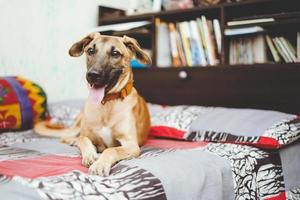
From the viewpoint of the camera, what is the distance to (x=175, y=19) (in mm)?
2748

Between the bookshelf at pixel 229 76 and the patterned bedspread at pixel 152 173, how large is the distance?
1.60 ft

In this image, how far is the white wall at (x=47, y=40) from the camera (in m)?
2.38

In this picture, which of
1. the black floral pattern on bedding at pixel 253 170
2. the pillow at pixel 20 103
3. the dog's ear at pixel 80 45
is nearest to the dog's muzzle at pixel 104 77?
the dog's ear at pixel 80 45

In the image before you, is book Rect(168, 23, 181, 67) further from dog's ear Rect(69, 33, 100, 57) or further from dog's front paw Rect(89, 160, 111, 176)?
dog's front paw Rect(89, 160, 111, 176)

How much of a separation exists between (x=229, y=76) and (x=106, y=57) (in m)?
0.97

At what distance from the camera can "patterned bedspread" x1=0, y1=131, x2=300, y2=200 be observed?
1.12m

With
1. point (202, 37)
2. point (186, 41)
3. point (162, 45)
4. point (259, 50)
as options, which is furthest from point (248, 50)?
point (162, 45)

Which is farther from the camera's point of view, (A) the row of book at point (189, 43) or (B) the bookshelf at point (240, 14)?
(A) the row of book at point (189, 43)

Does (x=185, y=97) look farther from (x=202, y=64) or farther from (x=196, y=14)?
(x=196, y=14)

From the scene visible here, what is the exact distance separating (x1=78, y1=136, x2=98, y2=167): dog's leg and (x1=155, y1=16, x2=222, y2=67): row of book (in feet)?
3.73

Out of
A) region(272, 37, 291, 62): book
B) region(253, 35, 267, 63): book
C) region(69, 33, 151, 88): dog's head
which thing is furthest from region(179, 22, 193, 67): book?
region(69, 33, 151, 88): dog's head

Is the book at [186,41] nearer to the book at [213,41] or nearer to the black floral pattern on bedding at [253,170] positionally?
the book at [213,41]

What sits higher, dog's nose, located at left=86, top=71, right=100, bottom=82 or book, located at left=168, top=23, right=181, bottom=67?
book, located at left=168, top=23, right=181, bottom=67

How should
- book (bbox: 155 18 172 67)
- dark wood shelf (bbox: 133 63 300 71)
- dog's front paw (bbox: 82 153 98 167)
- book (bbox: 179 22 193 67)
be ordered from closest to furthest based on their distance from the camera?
dog's front paw (bbox: 82 153 98 167) < dark wood shelf (bbox: 133 63 300 71) < book (bbox: 179 22 193 67) < book (bbox: 155 18 172 67)
